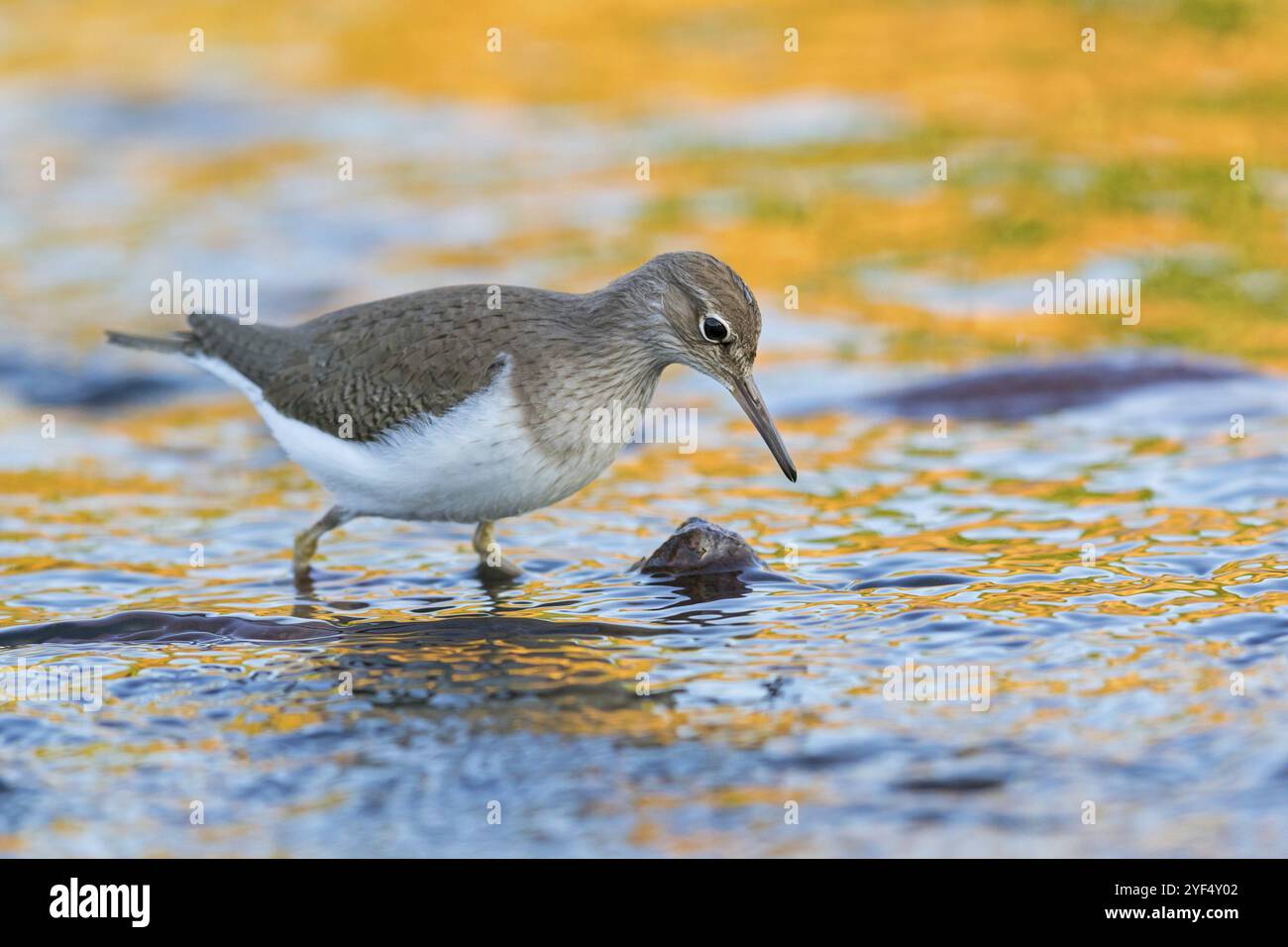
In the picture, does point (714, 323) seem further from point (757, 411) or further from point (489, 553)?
point (489, 553)

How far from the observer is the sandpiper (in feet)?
24.3

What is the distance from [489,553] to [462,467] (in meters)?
1.04

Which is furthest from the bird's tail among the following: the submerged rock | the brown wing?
the submerged rock

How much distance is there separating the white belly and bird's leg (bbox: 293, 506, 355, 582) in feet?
0.81

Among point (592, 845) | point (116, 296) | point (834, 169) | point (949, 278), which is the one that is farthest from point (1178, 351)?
point (116, 296)

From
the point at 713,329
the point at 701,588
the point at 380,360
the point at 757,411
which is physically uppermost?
the point at 713,329

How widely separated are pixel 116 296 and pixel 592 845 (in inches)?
398

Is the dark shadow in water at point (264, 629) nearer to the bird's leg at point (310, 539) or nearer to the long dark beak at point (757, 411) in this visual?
the bird's leg at point (310, 539)

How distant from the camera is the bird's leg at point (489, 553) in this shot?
8227 mm

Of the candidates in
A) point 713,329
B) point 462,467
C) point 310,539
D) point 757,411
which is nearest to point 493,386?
point 462,467

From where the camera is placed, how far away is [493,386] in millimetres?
7418

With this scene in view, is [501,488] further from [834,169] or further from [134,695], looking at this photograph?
[834,169]

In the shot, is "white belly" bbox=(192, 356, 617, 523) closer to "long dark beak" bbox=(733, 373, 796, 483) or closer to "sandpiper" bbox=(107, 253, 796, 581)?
"sandpiper" bbox=(107, 253, 796, 581)

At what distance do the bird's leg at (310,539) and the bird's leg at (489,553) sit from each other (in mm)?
656
